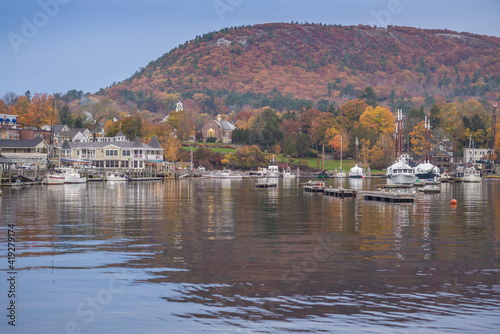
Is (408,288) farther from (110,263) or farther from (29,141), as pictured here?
(29,141)

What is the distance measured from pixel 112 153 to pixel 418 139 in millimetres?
100926

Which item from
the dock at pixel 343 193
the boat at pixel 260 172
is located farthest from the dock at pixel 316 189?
the boat at pixel 260 172

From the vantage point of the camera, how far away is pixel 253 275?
2602cm

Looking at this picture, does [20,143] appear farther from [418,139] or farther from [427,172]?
[418,139]

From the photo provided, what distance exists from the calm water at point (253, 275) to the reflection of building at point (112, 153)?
3979 inches

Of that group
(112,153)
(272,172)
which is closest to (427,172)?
(272,172)

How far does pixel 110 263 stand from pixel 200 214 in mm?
24519

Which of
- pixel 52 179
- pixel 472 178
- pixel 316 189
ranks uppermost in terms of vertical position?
pixel 52 179

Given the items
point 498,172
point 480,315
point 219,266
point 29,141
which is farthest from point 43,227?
point 498,172

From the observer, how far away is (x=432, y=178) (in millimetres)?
129875

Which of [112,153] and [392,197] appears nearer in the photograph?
[392,197]

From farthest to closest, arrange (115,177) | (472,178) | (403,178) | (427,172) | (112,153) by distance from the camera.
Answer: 1. (112,153)
2. (472,178)
3. (427,172)
4. (115,177)
5. (403,178)

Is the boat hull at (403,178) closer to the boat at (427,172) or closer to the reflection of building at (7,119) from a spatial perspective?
the boat at (427,172)

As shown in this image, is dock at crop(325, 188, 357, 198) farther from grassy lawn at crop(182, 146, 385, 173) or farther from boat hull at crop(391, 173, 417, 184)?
grassy lawn at crop(182, 146, 385, 173)
